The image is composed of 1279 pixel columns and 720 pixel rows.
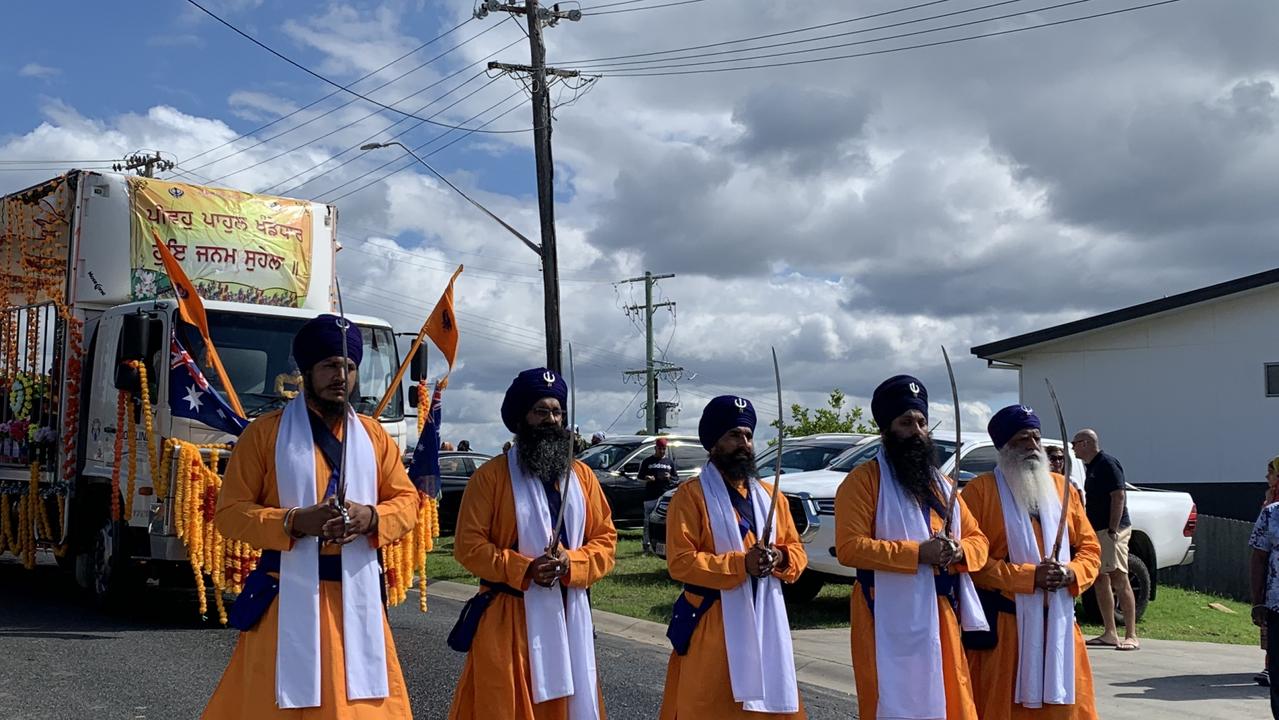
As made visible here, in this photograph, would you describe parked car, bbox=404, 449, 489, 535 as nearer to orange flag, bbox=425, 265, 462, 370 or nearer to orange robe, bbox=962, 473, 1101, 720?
orange flag, bbox=425, 265, 462, 370

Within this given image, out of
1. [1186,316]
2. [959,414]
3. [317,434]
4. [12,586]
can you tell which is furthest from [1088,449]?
[1186,316]

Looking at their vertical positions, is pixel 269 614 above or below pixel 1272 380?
below

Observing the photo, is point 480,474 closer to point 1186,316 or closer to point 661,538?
point 661,538

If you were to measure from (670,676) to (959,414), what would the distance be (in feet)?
5.39

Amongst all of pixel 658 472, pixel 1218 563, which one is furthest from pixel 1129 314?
pixel 658 472

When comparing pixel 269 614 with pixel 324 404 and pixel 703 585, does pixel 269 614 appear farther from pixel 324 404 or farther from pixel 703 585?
pixel 703 585

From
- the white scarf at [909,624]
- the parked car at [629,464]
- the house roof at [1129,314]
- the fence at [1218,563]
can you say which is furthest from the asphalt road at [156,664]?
the house roof at [1129,314]

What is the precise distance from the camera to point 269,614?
4762 millimetres

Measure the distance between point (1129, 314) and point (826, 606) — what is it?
12.7m

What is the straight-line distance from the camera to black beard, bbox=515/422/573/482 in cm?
541

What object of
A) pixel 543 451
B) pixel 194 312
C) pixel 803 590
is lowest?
pixel 803 590

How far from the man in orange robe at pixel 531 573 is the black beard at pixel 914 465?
49.6 inches

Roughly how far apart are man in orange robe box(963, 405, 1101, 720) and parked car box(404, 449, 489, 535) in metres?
14.2

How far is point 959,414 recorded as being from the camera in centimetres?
561
